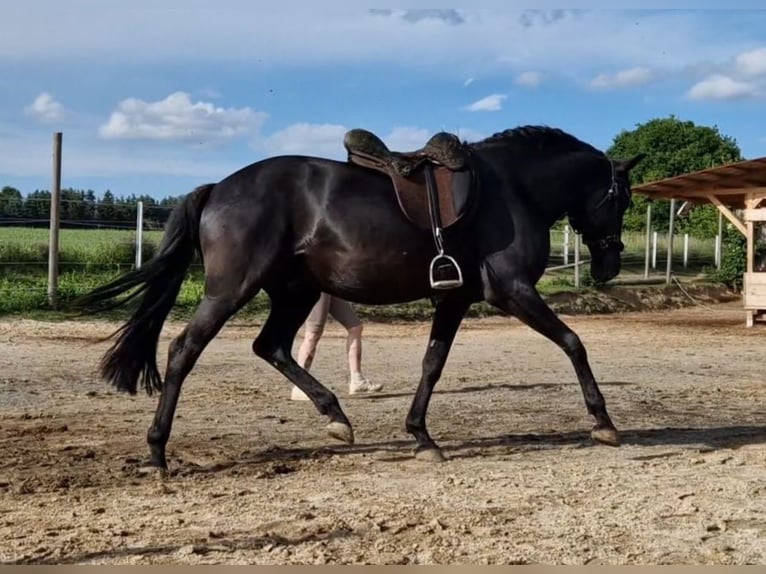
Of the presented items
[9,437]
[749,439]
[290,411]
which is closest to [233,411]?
[290,411]

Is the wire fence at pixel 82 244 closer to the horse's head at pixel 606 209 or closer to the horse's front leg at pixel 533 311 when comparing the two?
the horse's head at pixel 606 209

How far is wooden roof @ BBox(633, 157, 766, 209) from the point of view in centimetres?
1886

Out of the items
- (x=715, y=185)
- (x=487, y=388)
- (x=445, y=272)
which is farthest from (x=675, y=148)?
(x=445, y=272)

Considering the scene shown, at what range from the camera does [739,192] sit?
1988cm

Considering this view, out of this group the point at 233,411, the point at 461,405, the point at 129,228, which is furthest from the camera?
the point at 129,228

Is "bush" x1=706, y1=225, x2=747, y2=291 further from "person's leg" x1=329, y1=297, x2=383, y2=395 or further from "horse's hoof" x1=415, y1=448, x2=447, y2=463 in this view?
"horse's hoof" x1=415, y1=448, x2=447, y2=463

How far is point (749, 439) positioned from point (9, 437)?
5.36m

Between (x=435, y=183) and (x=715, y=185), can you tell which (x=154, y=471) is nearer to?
(x=435, y=183)

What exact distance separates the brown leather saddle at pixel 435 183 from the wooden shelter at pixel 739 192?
501 inches

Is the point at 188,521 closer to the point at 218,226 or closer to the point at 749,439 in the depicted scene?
the point at 218,226

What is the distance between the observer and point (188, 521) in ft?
14.6

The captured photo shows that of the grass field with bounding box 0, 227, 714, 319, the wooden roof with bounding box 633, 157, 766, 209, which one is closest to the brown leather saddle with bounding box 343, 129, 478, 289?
the grass field with bounding box 0, 227, 714, 319

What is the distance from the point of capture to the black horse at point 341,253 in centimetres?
595

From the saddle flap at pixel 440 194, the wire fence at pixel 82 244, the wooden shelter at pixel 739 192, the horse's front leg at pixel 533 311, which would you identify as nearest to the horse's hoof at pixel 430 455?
the horse's front leg at pixel 533 311
